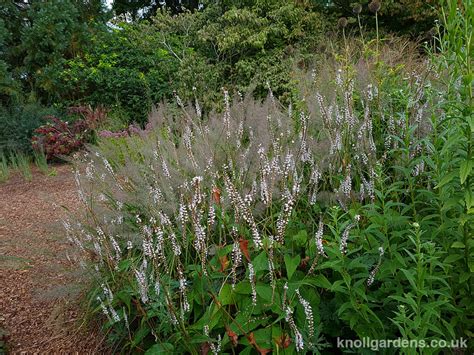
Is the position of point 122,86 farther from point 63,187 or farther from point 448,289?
point 448,289

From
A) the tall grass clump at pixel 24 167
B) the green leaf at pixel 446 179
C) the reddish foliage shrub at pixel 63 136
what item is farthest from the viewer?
the reddish foliage shrub at pixel 63 136

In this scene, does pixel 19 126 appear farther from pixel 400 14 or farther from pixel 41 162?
pixel 400 14

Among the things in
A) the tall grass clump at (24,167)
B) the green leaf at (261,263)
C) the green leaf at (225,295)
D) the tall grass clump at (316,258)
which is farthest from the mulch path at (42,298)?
the tall grass clump at (24,167)

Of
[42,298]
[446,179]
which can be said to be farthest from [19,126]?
[446,179]

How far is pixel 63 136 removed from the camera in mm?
7973

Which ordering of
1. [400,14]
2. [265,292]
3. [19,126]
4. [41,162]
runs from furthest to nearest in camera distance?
[400,14], [19,126], [41,162], [265,292]

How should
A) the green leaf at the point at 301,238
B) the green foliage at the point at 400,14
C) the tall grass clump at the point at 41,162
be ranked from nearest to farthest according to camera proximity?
1. the green leaf at the point at 301,238
2. the tall grass clump at the point at 41,162
3. the green foliage at the point at 400,14

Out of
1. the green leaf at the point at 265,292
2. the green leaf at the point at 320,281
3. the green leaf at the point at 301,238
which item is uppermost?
the green leaf at the point at 301,238

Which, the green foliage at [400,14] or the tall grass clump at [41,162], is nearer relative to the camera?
the tall grass clump at [41,162]

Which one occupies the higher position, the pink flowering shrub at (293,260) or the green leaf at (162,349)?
the pink flowering shrub at (293,260)

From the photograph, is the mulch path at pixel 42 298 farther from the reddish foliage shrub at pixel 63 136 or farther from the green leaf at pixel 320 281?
the reddish foliage shrub at pixel 63 136

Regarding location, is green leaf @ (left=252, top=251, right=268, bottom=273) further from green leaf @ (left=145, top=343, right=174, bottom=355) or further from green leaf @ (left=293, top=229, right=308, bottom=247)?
green leaf @ (left=145, top=343, right=174, bottom=355)

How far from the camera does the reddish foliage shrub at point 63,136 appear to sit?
25.6 feet

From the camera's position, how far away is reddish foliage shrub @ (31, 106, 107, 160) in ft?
25.6
